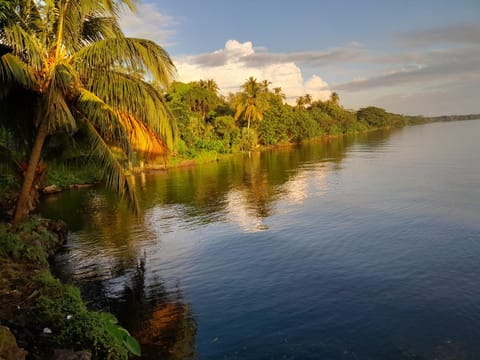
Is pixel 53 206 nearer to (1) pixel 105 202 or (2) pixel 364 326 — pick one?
(1) pixel 105 202

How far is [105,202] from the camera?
3238cm

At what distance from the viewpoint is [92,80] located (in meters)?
12.9

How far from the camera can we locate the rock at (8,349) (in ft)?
20.8

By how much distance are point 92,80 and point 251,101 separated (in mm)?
66128

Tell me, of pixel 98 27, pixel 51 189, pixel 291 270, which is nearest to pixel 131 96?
pixel 98 27

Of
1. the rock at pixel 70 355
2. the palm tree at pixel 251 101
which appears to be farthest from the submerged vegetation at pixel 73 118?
the palm tree at pixel 251 101

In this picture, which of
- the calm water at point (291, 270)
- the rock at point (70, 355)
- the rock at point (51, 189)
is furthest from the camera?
the rock at point (51, 189)

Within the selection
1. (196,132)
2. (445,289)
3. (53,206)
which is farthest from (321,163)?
(445,289)

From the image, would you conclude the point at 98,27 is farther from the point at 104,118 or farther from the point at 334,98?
the point at 334,98

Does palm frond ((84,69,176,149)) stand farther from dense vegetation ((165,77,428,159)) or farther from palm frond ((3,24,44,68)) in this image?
dense vegetation ((165,77,428,159))

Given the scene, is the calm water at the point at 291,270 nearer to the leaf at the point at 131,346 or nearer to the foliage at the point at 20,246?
the leaf at the point at 131,346

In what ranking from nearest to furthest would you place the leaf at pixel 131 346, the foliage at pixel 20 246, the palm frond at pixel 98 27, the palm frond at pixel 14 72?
the leaf at pixel 131 346 < the palm frond at pixel 14 72 < the foliage at pixel 20 246 < the palm frond at pixel 98 27

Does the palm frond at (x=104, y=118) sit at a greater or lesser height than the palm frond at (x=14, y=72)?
lesser

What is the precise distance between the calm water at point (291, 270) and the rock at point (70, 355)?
2.75 m
